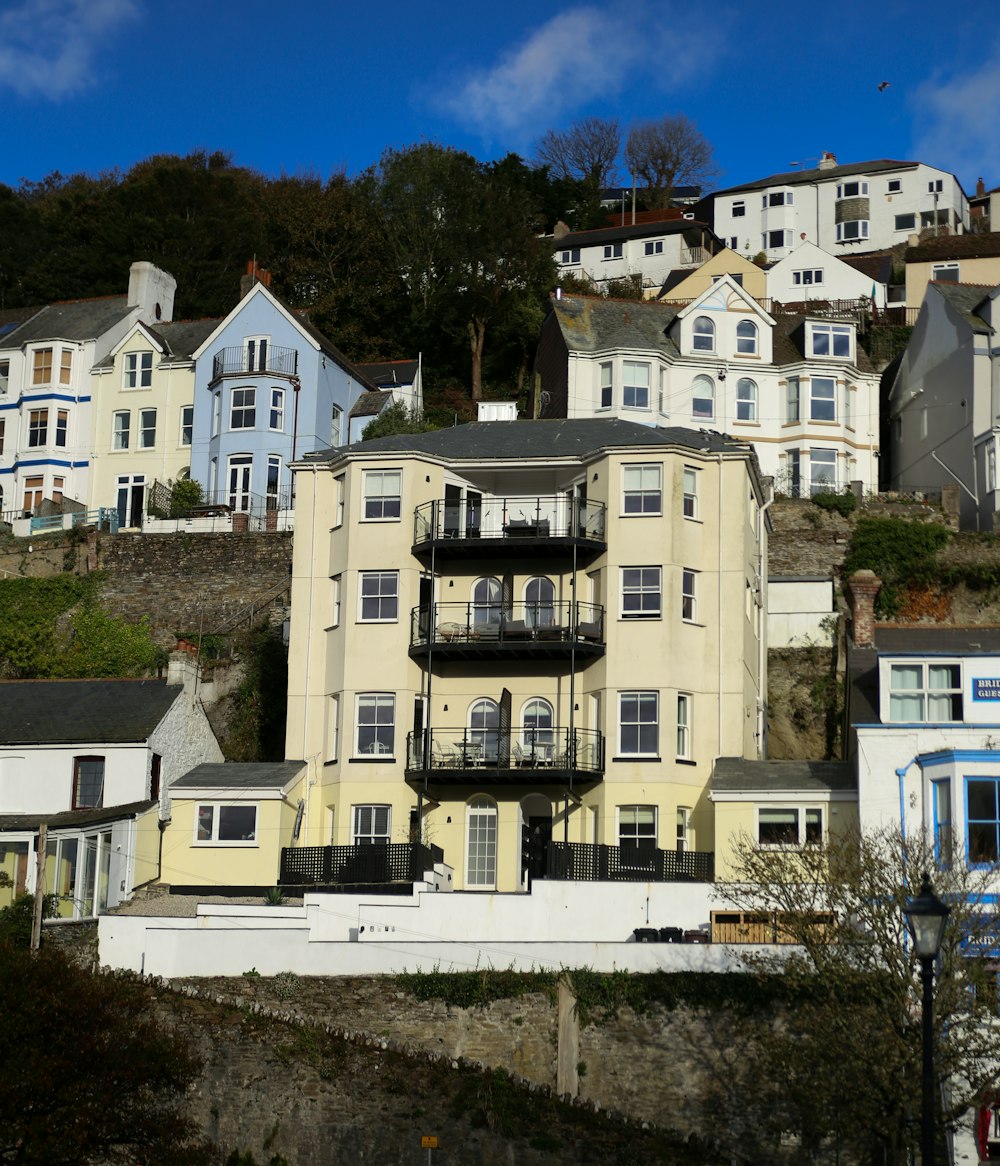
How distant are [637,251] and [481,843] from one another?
5551 cm

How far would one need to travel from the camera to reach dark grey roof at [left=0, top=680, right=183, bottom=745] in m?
42.5

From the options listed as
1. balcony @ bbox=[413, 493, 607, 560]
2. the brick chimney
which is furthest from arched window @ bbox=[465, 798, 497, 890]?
the brick chimney

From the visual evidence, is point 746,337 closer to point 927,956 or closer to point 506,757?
point 506,757

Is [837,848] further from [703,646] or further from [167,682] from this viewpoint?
[167,682]

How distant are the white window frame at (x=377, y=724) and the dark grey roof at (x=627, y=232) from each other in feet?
170

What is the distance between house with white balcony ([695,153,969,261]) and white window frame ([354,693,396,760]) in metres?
59.4

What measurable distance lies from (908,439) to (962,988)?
127 ft

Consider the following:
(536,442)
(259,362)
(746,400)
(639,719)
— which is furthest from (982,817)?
(259,362)

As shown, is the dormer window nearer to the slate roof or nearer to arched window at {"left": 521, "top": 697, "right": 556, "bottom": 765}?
the slate roof

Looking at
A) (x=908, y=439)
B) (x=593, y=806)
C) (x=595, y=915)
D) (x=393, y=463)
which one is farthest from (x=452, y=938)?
(x=908, y=439)

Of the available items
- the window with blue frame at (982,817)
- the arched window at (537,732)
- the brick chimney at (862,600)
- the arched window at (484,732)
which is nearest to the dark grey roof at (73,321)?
the arched window at (484,732)

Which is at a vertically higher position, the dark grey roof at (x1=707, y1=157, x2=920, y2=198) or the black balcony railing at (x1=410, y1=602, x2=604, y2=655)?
the dark grey roof at (x1=707, y1=157, x2=920, y2=198)

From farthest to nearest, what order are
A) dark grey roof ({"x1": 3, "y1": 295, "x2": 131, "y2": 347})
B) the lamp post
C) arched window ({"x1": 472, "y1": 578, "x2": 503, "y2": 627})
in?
dark grey roof ({"x1": 3, "y1": 295, "x2": 131, "y2": 347}), arched window ({"x1": 472, "y1": 578, "x2": 503, "y2": 627}), the lamp post

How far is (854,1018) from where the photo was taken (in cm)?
2870
